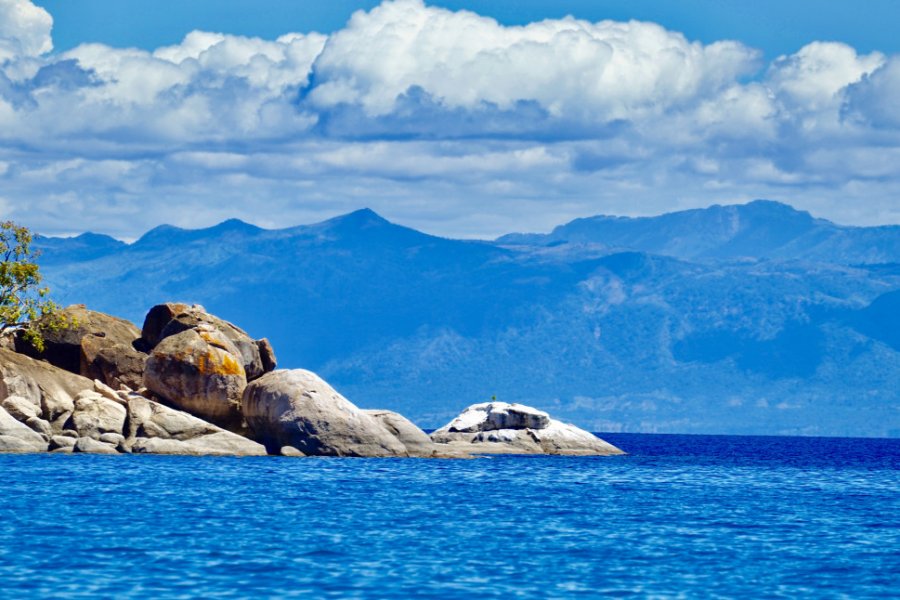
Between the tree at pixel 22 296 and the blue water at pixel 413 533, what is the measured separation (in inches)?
589

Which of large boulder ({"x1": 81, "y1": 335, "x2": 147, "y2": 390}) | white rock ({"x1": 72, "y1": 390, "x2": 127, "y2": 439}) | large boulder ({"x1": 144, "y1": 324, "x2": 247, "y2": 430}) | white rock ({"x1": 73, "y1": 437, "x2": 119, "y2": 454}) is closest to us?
white rock ({"x1": 73, "y1": 437, "x2": 119, "y2": 454})

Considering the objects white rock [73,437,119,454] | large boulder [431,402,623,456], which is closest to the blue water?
white rock [73,437,119,454]

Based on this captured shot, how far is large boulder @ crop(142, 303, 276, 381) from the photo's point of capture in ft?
279

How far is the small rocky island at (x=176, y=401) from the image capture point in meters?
75.7

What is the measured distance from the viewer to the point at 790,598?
3422 cm

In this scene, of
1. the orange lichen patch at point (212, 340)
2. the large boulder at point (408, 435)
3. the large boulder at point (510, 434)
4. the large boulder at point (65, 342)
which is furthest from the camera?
the large boulder at point (510, 434)

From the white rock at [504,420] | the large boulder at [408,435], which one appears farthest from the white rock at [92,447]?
the white rock at [504,420]

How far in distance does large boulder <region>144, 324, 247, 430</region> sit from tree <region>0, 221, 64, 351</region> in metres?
9.19

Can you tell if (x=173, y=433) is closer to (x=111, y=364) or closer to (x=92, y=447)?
(x=92, y=447)

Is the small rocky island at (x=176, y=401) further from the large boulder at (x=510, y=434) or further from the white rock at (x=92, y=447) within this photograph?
the large boulder at (x=510, y=434)

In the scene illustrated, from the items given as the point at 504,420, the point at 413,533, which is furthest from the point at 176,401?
the point at 413,533

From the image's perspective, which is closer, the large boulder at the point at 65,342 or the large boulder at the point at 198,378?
the large boulder at the point at 198,378

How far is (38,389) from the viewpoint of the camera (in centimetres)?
7862

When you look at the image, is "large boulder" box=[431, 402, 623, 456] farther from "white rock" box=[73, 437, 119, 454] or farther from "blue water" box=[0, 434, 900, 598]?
"white rock" box=[73, 437, 119, 454]
